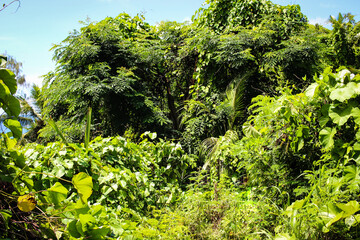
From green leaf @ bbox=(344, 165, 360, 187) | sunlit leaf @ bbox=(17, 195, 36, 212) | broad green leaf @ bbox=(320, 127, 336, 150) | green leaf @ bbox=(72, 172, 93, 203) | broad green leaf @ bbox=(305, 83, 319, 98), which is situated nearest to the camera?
sunlit leaf @ bbox=(17, 195, 36, 212)

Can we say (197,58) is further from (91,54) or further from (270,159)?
(270,159)

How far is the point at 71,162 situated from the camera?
7.33ft

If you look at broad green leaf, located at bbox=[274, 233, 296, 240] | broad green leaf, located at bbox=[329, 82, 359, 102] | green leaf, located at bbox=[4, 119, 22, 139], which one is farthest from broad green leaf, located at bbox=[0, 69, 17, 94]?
broad green leaf, located at bbox=[329, 82, 359, 102]

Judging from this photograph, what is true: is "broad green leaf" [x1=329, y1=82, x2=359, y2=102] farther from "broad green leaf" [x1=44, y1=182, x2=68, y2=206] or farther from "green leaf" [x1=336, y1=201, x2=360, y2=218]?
"broad green leaf" [x1=44, y1=182, x2=68, y2=206]

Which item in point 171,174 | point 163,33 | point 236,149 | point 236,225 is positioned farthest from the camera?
point 163,33

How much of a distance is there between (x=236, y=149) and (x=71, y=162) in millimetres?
1848

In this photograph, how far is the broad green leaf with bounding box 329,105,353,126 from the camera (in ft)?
6.28

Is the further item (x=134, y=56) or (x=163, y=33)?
(x=163, y=33)

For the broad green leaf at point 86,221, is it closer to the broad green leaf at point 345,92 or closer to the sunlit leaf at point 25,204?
the sunlit leaf at point 25,204

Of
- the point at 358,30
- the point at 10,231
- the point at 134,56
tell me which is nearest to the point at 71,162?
the point at 10,231

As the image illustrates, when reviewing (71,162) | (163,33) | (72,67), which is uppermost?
(163,33)

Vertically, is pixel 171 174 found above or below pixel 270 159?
below

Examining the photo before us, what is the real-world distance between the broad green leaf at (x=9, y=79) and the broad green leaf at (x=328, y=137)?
2012 millimetres

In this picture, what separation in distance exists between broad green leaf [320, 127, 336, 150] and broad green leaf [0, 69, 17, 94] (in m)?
2.01
